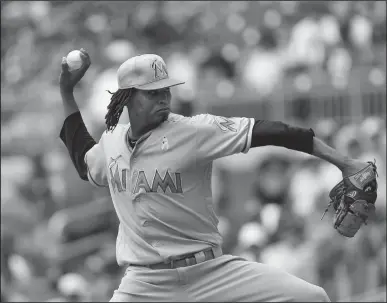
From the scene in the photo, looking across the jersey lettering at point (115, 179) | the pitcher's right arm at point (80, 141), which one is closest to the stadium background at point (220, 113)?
the pitcher's right arm at point (80, 141)

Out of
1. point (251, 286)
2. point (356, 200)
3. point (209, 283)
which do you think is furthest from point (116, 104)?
point (356, 200)

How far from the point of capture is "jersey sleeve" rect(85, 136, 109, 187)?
4.46m

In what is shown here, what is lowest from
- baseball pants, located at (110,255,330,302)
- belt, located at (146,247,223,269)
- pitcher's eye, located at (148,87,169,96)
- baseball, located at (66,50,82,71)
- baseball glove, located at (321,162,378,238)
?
baseball pants, located at (110,255,330,302)

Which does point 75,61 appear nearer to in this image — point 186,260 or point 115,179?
point 115,179

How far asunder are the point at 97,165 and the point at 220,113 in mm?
4919

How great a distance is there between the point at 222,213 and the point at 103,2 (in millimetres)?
3207

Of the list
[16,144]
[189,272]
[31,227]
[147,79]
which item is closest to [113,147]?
[147,79]

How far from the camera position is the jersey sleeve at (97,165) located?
4.46m

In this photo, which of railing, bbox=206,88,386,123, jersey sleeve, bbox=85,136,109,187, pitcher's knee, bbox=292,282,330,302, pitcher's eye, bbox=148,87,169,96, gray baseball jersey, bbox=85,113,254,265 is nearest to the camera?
pitcher's knee, bbox=292,282,330,302

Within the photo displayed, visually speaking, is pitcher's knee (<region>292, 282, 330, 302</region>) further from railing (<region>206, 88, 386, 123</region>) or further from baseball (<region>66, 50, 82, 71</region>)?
railing (<region>206, 88, 386, 123</region>)

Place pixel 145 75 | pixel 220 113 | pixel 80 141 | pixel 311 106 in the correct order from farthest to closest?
pixel 311 106, pixel 220 113, pixel 80 141, pixel 145 75

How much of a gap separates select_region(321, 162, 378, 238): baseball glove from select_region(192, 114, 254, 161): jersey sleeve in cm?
49

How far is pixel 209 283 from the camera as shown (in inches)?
160

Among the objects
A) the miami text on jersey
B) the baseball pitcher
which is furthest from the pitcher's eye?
the miami text on jersey
